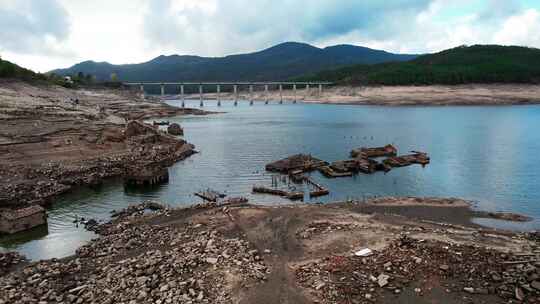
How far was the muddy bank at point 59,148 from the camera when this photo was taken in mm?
32594

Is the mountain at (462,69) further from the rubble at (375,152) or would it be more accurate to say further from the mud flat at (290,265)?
the mud flat at (290,265)

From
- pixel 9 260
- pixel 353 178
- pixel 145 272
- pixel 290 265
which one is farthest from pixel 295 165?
pixel 9 260

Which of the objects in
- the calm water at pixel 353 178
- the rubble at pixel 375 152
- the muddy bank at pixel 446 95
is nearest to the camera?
the calm water at pixel 353 178

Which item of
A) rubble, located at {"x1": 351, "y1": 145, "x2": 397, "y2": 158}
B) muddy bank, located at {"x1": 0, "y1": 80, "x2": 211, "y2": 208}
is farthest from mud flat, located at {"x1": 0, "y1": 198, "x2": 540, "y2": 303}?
rubble, located at {"x1": 351, "y1": 145, "x2": 397, "y2": 158}

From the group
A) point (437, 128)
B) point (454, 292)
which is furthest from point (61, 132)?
point (437, 128)

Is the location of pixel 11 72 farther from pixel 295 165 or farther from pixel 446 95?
pixel 446 95

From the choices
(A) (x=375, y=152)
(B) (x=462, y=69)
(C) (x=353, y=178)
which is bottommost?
(C) (x=353, y=178)

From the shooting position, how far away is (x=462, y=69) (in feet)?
513

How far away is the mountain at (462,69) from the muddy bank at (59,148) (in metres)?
123

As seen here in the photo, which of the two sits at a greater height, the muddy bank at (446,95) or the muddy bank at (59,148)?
the muddy bank at (446,95)

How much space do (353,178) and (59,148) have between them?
30.2 m

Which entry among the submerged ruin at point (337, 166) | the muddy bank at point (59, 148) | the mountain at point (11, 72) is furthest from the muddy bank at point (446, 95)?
the mountain at point (11, 72)

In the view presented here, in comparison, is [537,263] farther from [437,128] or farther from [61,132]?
[437,128]

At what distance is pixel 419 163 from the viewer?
43.4 metres
